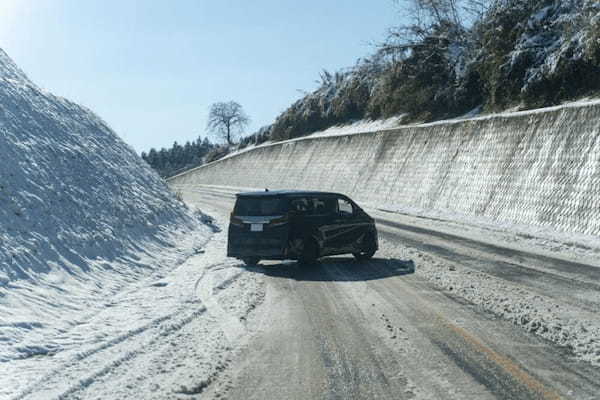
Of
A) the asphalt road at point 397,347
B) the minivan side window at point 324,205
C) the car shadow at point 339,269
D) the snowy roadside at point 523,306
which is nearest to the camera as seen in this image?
A: the asphalt road at point 397,347

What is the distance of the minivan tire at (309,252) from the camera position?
1320 cm

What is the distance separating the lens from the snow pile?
8.46 m

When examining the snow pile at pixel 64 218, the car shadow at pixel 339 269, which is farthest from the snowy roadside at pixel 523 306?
the snow pile at pixel 64 218

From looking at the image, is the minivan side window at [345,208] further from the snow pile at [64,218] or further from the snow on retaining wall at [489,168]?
the snow on retaining wall at [489,168]

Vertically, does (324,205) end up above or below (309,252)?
above

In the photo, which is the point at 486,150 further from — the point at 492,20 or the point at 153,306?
the point at 153,306

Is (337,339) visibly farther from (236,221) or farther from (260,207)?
(236,221)

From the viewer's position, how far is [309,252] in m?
13.2

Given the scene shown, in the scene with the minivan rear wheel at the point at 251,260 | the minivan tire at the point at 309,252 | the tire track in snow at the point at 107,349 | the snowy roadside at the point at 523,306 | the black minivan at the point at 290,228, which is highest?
the black minivan at the point at 290,228

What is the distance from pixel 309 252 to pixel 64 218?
5.43 m

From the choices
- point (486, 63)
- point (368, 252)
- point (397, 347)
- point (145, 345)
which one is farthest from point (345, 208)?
point (486, 63)

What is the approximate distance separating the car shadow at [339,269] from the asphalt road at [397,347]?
0.14m

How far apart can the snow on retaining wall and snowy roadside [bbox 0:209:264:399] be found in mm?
12374

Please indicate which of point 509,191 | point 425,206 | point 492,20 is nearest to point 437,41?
point 492,20
